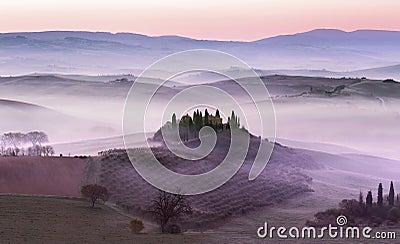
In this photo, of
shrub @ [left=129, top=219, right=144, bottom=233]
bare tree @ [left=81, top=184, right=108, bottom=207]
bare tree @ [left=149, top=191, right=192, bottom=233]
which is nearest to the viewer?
shrub @ [left=129, top=219, right=144, bottom=233]

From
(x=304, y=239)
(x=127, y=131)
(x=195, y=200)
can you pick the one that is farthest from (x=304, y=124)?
(x=304, y=239)

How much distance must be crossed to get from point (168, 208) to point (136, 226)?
4183mm

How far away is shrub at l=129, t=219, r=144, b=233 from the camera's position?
159 feet

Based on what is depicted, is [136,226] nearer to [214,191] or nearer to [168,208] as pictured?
[168,208]

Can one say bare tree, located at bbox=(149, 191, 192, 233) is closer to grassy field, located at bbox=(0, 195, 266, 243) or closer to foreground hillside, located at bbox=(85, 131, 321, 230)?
foreground hillside, located at bbox=(85, 131, 321, 230)

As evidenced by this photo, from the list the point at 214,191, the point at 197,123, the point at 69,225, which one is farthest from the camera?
the point at 197,123

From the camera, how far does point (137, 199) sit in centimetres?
5944

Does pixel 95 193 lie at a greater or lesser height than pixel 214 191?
greater

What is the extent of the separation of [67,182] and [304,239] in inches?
1054

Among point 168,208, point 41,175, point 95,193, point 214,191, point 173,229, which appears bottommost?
point 173,229

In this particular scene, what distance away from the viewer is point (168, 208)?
5250cm

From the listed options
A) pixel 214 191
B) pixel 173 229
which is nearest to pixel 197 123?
pixel 214 191

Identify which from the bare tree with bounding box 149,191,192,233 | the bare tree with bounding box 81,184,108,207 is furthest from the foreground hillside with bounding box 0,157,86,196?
the bare tree with bounding box 149,191,192,233

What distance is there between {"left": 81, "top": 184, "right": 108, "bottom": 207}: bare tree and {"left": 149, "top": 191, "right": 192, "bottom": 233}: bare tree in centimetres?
406
